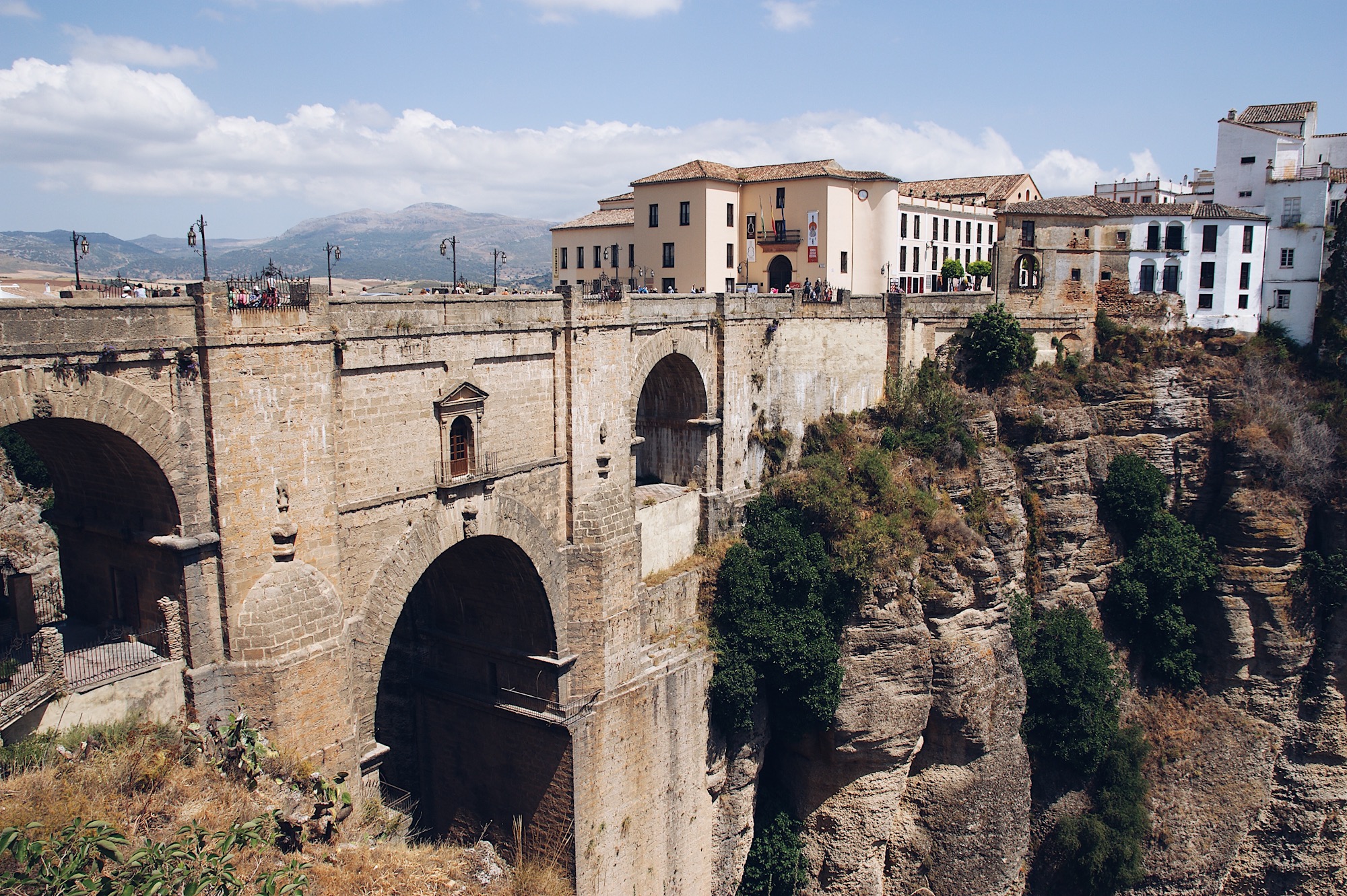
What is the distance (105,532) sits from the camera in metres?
17.1

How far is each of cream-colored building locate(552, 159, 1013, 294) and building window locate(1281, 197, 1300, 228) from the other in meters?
17.1

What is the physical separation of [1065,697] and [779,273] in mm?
18061

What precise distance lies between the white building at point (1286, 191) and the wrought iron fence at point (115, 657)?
43.8m

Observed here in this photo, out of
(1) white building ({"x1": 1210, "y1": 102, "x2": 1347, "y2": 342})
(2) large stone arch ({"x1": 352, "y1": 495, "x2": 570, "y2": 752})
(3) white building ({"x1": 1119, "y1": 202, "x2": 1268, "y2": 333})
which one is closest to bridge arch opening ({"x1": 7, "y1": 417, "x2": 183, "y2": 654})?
(2) large stone arch ({"x1": 352, "y1": 495, "x2": 570, "y2": 752})

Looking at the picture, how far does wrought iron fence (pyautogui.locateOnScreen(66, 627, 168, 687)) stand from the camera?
52.2ft

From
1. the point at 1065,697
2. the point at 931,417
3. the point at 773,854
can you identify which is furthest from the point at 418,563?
the point at 1065,697

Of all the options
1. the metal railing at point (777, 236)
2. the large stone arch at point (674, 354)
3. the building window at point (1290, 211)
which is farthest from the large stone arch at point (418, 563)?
the building window at point (1290, 211)

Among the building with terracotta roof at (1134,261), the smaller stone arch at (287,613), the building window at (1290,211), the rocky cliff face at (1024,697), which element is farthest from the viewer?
the building window at (1290,211)

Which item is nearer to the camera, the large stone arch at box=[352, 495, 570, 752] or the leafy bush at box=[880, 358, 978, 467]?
the large stone arch at box=[352, 495, 570, 752]

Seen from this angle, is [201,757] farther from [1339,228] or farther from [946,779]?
[1339,228]

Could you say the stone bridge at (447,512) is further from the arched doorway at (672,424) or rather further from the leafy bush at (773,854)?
the leafy bush at (773,854)

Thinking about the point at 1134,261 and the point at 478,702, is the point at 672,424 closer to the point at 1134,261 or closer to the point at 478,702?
the point at 478,702

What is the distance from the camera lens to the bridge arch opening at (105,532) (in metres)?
16.2

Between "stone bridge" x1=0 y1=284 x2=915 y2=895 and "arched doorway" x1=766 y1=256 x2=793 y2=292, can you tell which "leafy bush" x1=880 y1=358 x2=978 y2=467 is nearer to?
"stone bridge" x1=0 y1=284 x2=915 y2=895
